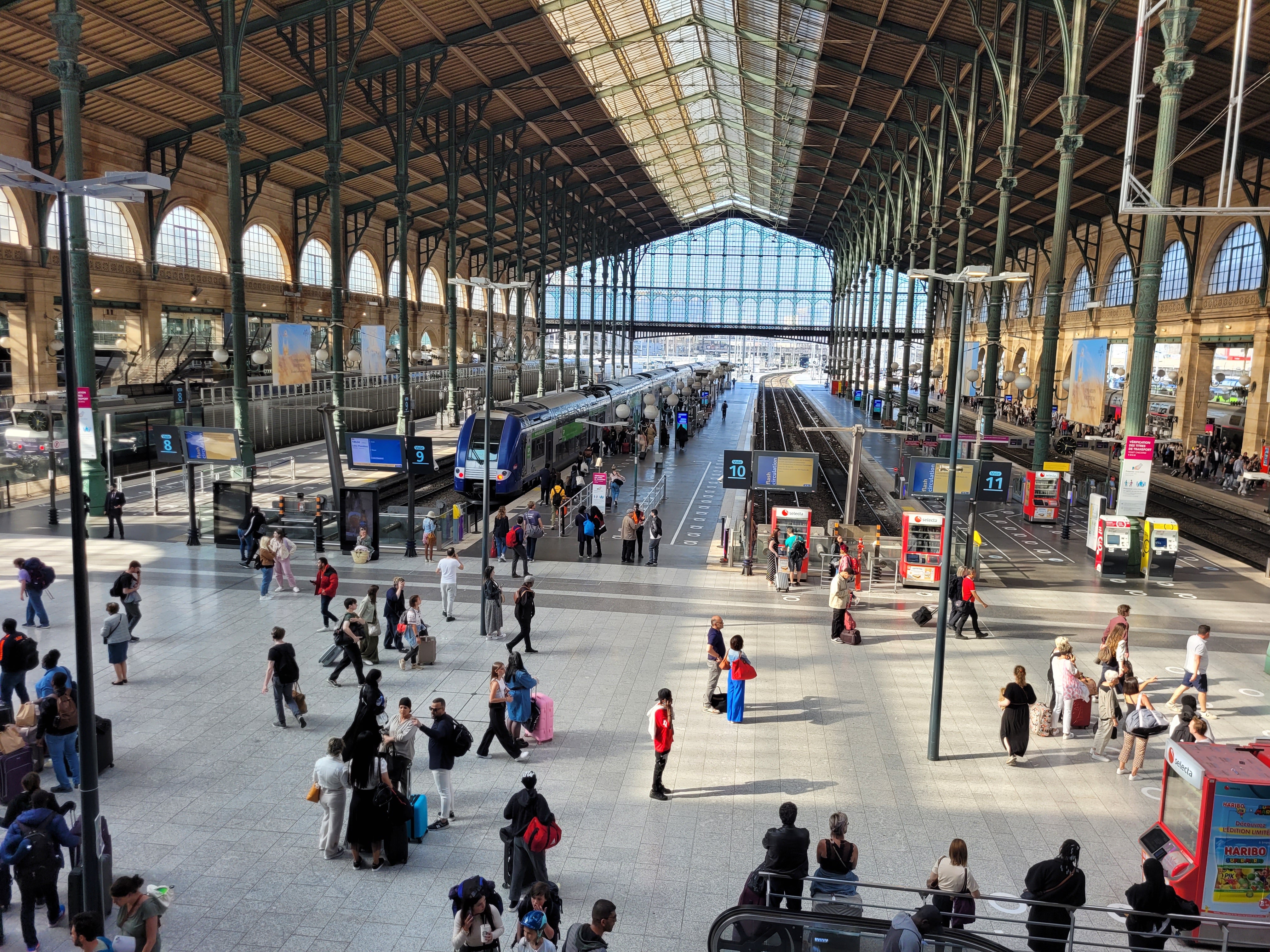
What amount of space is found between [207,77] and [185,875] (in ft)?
109

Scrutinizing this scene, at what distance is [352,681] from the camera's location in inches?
527

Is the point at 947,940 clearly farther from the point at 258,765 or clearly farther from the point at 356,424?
the point at 356,424

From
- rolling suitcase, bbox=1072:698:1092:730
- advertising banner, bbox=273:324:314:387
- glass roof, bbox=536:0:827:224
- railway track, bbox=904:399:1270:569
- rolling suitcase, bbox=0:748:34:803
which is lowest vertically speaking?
railway track, bbox=904:399:1270:569

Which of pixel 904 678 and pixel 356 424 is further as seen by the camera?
pixel 356 424

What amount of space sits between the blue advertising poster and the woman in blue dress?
17.7 feet

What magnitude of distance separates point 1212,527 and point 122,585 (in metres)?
31.1

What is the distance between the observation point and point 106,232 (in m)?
37.8

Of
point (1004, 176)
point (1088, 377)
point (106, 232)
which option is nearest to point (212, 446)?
point (106, 232)

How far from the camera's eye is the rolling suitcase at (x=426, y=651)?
544 inches

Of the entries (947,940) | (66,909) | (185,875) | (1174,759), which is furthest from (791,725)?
(66,909)

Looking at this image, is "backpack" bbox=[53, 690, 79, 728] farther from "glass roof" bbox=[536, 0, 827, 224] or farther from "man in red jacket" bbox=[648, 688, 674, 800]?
"glass roof" bbox=[536, 0, 827, 224]

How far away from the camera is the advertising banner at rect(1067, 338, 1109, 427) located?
83.8ft

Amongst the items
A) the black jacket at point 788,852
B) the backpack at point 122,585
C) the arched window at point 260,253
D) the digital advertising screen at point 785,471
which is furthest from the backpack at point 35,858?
the arched window at point 260,253

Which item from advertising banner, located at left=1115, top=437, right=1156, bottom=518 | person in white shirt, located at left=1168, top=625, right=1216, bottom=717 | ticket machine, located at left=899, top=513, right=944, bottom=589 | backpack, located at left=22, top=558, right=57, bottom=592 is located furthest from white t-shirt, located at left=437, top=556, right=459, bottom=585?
advertising banner, located at left=1115, top=437, right=1156, bottom=518
